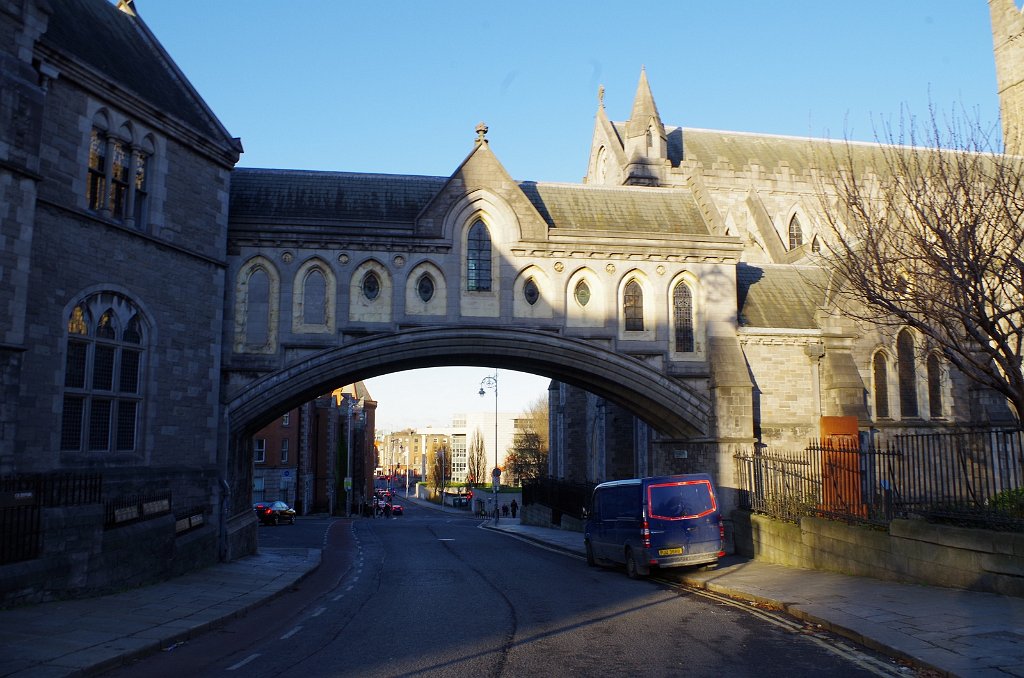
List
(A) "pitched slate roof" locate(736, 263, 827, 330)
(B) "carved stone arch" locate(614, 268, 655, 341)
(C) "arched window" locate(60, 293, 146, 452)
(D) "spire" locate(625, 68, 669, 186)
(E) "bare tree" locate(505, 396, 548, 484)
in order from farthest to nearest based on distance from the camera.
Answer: (E) "bare tree" locate(505, 396, 548, 484)
(D) "spire" locate(625, 68, 669, 186)
(A) "pitched slate roof" locate(736, 263, 827, 330)
(B) "carved stone arch" locate(614, 268, 655, 341)
(C) "arched window" locate(60, 293, 146, 452)

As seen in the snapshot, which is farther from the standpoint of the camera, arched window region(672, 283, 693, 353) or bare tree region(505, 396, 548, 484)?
bare tree region(505, 396, 548, 484)

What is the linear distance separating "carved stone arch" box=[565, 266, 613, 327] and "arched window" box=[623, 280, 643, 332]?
2.18 feet

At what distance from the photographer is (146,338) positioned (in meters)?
18.1

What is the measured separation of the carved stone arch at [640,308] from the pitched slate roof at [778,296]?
3141 mm

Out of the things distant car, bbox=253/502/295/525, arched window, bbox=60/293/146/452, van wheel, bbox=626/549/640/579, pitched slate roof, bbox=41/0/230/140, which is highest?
pitched slate roof, bbox=41/0/230/140

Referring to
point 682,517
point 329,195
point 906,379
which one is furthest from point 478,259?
point 906,379

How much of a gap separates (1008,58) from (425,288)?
5129cm

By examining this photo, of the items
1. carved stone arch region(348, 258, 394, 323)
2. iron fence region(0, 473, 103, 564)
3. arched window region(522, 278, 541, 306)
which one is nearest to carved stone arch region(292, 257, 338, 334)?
carved stone arch region(348, 258, 394, 323)

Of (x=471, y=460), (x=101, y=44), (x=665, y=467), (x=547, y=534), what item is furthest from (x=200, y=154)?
(x=471, y=460)

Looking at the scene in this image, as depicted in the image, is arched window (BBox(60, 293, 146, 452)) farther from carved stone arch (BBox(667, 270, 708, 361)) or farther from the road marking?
carved stone arch (BBox(667, 270, 708, 361))

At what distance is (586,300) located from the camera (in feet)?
75.9

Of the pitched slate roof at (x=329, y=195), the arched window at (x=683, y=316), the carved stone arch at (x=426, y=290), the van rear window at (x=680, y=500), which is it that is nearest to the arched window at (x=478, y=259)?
the carved stone arch at (x=426, y=290)

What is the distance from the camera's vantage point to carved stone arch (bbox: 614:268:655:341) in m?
23.2

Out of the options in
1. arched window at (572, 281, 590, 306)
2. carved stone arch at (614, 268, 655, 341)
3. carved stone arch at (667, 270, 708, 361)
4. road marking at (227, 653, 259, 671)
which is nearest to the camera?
road marking at (227, 653, 259, 671)
